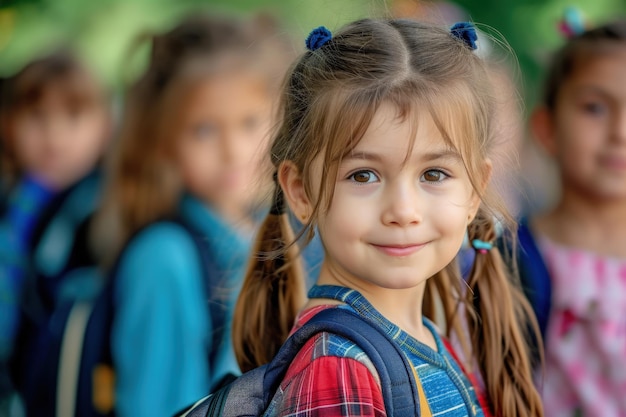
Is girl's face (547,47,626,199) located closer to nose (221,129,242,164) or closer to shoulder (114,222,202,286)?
nose (221,129,242,164)

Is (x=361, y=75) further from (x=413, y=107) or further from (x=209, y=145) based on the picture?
(x=209, y=145)

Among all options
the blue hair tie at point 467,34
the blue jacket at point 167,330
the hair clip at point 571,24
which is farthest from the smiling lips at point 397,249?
the hair clip at point 571,24

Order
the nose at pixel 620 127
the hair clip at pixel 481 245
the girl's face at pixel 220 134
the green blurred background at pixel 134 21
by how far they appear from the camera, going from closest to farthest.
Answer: the hair clip at pixel 481 245
the nose at pixel 620 127
the girl's face at pixel 220 134
the green blurred background at pixel 134 21

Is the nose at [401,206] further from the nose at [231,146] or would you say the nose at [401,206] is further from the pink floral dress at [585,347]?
the nose at [231,146]

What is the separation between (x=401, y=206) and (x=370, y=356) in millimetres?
267

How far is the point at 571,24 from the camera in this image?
2.92 meters

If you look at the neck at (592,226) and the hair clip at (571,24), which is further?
the hair clip at (571,24)

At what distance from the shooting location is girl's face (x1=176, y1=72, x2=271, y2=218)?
322 centimetres

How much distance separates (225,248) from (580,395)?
4.05 feet

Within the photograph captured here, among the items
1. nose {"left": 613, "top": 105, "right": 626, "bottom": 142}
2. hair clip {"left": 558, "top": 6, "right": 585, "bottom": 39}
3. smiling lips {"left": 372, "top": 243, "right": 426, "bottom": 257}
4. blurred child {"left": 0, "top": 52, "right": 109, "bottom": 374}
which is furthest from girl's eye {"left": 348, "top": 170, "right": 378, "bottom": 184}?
blurred child {"left": 0, "top": 52, "right": 109, "bottom": 374}

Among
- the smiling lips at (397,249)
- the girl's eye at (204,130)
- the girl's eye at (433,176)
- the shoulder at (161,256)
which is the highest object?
the girl's eye at (204,130)

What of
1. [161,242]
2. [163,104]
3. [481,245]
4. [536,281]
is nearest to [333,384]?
[481,245]

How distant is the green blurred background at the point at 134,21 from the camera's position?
14.5 feet

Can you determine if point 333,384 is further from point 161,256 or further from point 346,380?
point 161,256
